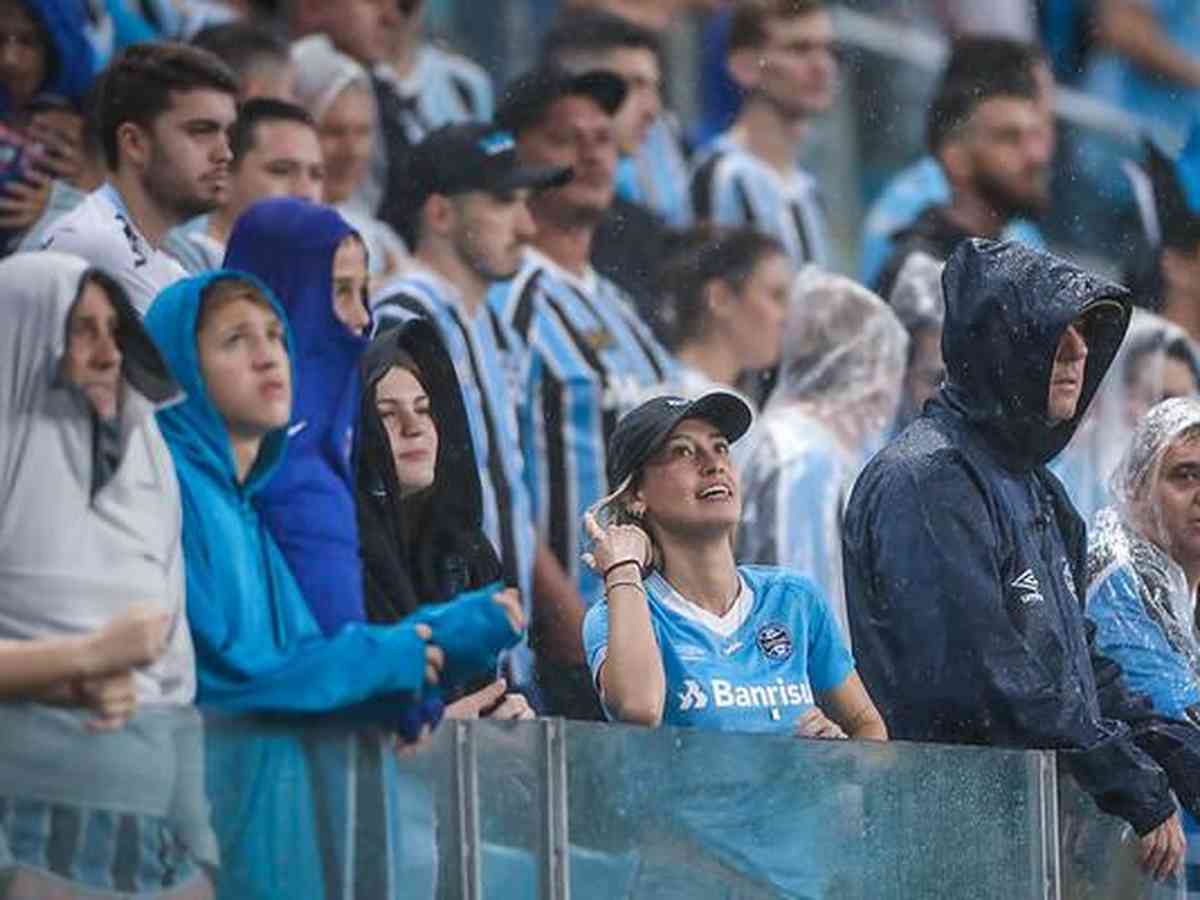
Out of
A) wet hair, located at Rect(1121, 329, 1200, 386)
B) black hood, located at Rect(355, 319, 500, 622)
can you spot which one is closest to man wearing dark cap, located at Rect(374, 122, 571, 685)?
black hood, located at Rect(355, 319, 500, 622)

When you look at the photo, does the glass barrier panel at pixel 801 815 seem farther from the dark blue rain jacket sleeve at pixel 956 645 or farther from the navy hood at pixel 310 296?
the navy hood at pixel 310 296

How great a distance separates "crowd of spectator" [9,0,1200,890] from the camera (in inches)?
212

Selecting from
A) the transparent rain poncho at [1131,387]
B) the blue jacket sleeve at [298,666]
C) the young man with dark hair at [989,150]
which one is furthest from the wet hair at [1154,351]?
the blue jacket sleeve at [298,666]

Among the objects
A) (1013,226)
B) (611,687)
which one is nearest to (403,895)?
(611,687)

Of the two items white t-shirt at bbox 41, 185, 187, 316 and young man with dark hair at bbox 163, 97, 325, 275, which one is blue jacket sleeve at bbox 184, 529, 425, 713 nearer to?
white t-shirt at bbox 41, 185, 187, 316

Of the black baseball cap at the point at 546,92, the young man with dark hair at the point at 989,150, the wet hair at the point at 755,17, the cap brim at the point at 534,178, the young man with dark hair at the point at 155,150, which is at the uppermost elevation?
the wet hair at the point at 755,17

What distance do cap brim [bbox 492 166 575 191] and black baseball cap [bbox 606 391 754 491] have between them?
2.28 meters

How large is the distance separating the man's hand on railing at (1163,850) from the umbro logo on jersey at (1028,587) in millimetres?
492

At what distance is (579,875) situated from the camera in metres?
5.84

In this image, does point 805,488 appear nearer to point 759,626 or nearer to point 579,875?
point 759,626

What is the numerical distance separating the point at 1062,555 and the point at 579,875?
163 cm

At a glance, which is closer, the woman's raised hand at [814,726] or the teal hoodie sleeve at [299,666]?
the teal hoodie sleeve at [299,666]

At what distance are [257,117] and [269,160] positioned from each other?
102 millimetres

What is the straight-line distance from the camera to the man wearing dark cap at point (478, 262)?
917cm
